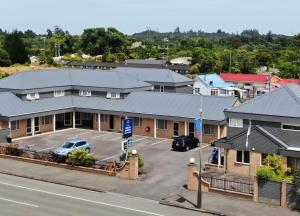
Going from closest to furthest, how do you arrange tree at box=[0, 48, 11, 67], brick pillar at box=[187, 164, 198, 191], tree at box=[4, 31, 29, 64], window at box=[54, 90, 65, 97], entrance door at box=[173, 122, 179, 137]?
brick pillar at box=[187, 164, 198, 191]
entrance door at box=[173, 122, 179, 137]
window at box=[54, 90, 65, 97]
tree at box=[0, 48, 11, 67]
tree at box=[4, 31, 29, 64]

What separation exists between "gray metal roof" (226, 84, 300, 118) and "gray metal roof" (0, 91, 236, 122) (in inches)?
440

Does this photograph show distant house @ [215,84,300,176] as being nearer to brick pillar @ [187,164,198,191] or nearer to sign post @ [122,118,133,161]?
brick pillar @ [187,164,198,191]

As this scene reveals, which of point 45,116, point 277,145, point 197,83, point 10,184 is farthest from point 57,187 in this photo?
point 197,83

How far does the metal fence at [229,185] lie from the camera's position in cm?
3775

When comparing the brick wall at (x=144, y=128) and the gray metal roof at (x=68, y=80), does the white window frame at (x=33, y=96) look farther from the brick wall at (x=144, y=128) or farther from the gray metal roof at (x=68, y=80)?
the brick wall at (x=144, y=128)

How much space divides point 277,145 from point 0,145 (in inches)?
1097

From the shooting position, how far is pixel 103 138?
6078cm

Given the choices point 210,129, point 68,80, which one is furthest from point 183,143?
point 68,80

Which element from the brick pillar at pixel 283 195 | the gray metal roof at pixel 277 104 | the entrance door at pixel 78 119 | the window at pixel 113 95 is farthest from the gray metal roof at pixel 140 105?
the brick pillar at pixel 283 195

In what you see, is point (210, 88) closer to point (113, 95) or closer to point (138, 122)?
point (113, 95)

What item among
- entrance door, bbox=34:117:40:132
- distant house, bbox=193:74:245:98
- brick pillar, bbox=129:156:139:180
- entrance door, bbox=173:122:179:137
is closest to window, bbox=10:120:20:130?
entrance door, bbox=34:117:40:132

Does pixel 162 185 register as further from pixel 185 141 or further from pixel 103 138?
pixel 103 138

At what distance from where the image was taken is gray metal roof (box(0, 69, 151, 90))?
67.0 m

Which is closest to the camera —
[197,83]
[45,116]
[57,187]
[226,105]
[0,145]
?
[57,187]
